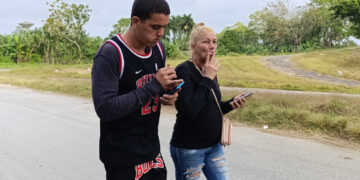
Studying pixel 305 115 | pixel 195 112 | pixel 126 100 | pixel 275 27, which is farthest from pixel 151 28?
pixel 275 27

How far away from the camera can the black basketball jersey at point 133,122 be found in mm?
1684

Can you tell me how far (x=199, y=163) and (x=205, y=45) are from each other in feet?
2.91

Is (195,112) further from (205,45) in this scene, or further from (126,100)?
(126,100)

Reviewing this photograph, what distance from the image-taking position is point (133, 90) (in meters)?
1.71

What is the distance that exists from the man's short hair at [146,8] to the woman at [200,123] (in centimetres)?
66

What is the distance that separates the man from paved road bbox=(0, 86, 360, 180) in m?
2.26

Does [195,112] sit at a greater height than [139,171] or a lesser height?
greater

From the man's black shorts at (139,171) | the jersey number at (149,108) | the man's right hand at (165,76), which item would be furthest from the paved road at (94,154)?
the man's right hand at (165,76)

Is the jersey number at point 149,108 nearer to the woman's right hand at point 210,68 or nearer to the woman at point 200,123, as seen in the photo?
the woman at point 200,123

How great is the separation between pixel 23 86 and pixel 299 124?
13.1m

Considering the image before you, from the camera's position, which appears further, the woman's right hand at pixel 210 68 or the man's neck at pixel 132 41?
the woman's right hand at pixel 210 68

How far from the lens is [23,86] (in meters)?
14.7

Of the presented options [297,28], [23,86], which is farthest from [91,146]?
[297,28]

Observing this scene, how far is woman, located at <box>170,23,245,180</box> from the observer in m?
2.21
